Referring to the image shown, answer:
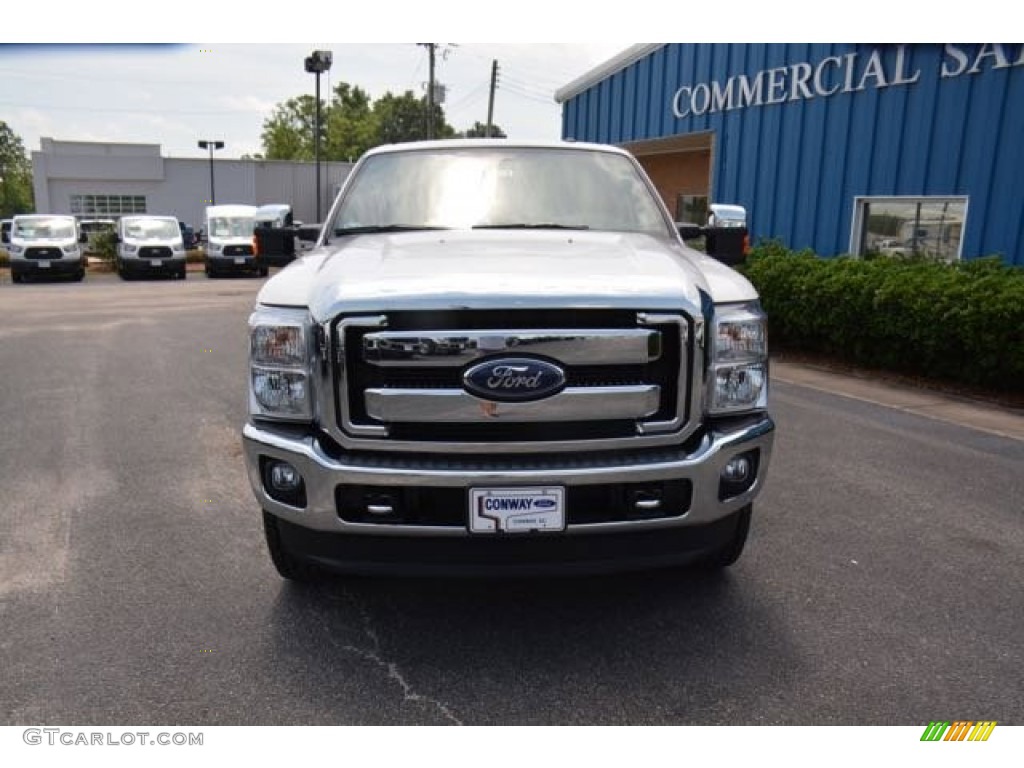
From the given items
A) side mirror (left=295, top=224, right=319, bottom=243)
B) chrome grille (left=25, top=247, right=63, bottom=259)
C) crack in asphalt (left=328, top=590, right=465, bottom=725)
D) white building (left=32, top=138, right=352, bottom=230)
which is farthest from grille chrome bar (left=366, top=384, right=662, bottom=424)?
white building (left=32, top=138, right=352, bottom=230)

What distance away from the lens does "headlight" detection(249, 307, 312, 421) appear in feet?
9.36

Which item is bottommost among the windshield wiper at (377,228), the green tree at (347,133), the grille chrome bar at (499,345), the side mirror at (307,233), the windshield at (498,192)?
the grille chrome bar at (499,345)

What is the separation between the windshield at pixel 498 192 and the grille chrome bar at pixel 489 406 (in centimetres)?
142

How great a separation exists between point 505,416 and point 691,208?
16.0 metres

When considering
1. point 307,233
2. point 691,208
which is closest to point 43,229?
point 691,208

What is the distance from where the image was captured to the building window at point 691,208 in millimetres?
17188

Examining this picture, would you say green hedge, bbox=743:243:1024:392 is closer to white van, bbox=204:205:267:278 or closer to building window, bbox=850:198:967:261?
building window, bbox=850:198:967:261

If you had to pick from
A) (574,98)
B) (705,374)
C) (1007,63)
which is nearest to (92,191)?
(574,98)

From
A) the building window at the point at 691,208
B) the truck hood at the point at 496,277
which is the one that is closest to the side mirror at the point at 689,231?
the truck hood at the point at 496,277

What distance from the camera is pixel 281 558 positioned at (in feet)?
11.1

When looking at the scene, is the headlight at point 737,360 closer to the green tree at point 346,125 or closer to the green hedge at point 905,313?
the green hedge at point 905,313

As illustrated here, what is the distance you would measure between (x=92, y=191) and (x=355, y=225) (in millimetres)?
48361

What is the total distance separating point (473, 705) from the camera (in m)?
2.71

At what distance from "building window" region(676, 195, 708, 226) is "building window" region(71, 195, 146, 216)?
3813 cm
